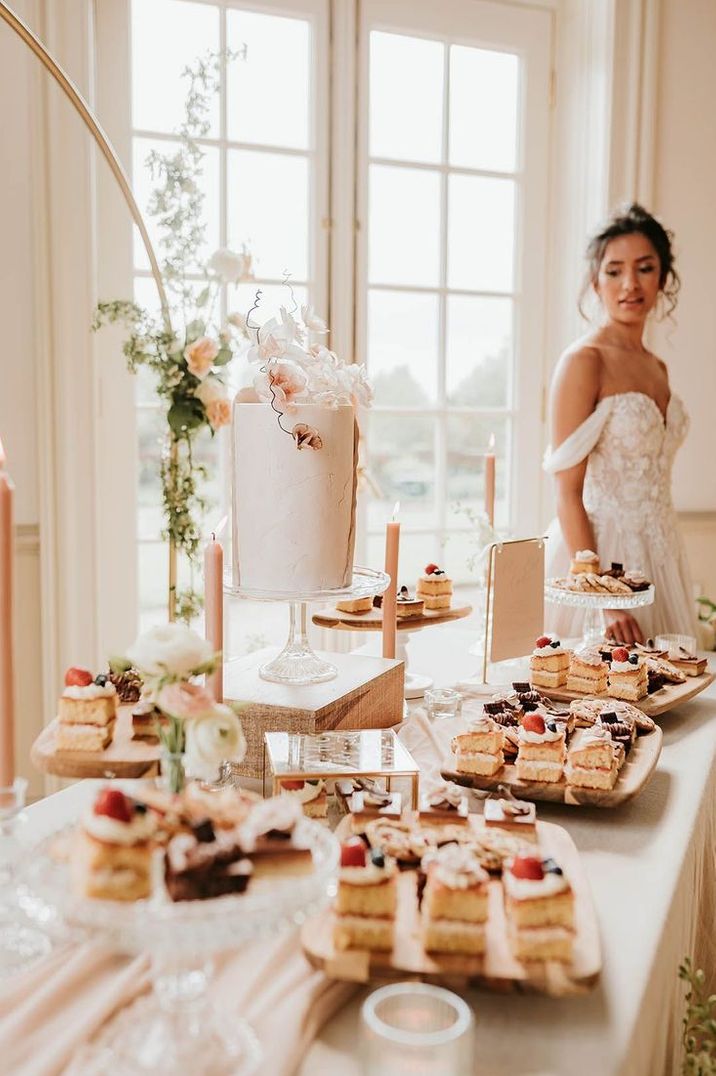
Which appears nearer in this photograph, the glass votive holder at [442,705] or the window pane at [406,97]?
the glass votive holder at [442,705]

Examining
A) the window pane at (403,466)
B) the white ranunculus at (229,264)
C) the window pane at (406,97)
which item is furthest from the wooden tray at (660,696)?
the window pane at (406,97)

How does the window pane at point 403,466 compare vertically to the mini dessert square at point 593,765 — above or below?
above

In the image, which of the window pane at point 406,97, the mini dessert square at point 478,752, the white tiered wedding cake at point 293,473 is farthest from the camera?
the window pane at point 406,97

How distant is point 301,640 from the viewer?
1.56 m

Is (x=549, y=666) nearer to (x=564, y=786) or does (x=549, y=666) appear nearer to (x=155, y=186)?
(x=564, y=786)

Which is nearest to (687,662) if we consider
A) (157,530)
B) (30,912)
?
(30,912)

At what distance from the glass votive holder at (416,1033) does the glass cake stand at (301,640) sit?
0.73 m

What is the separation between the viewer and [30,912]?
3.18 feet

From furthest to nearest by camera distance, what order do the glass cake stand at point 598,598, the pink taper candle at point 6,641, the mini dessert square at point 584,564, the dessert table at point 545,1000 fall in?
the mini dessert square at point 584,564 < the glass cake stand at point 598,598 < the pink taper candle at point 6,641 < the dessert table at point 545,1000

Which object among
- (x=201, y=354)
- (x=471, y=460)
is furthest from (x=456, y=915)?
(x=471, y=460)

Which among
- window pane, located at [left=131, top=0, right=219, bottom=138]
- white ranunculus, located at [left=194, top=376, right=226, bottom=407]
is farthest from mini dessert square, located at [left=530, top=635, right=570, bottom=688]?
window pane, located at [left=131, top=0, right=219, bottom=138]

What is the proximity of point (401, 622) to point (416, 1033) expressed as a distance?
1.16m

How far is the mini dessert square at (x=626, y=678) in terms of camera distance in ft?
5.48

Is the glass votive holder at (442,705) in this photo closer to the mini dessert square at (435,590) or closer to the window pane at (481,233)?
the mini dessert square at (435,590)
